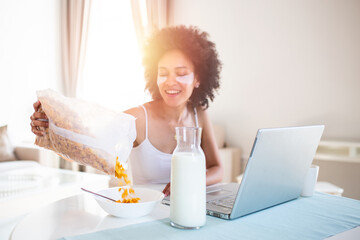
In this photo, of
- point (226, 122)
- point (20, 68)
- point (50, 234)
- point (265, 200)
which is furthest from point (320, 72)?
point (20, 68)

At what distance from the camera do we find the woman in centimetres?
145

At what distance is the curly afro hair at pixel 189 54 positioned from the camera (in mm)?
1569

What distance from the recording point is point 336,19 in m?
2.62

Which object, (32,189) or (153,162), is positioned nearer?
(153,162)

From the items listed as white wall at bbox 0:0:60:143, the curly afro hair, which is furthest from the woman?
white wall at bbox 0:0:60:143

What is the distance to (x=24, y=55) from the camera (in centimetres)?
403

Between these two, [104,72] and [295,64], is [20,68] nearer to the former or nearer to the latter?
[104,72]

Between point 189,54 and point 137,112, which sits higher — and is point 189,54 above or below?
above

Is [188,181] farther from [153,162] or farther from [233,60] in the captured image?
[233,60]

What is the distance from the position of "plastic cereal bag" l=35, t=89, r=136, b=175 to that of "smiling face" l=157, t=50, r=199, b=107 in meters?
0.59

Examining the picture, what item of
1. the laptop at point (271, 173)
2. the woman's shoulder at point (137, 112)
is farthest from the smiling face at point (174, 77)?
the laptop at point (271, 173)

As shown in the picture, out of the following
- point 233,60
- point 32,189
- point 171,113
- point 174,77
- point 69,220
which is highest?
point 233,60

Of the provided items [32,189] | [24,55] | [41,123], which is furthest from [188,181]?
[24,55]

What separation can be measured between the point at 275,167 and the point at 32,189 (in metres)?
1.81
